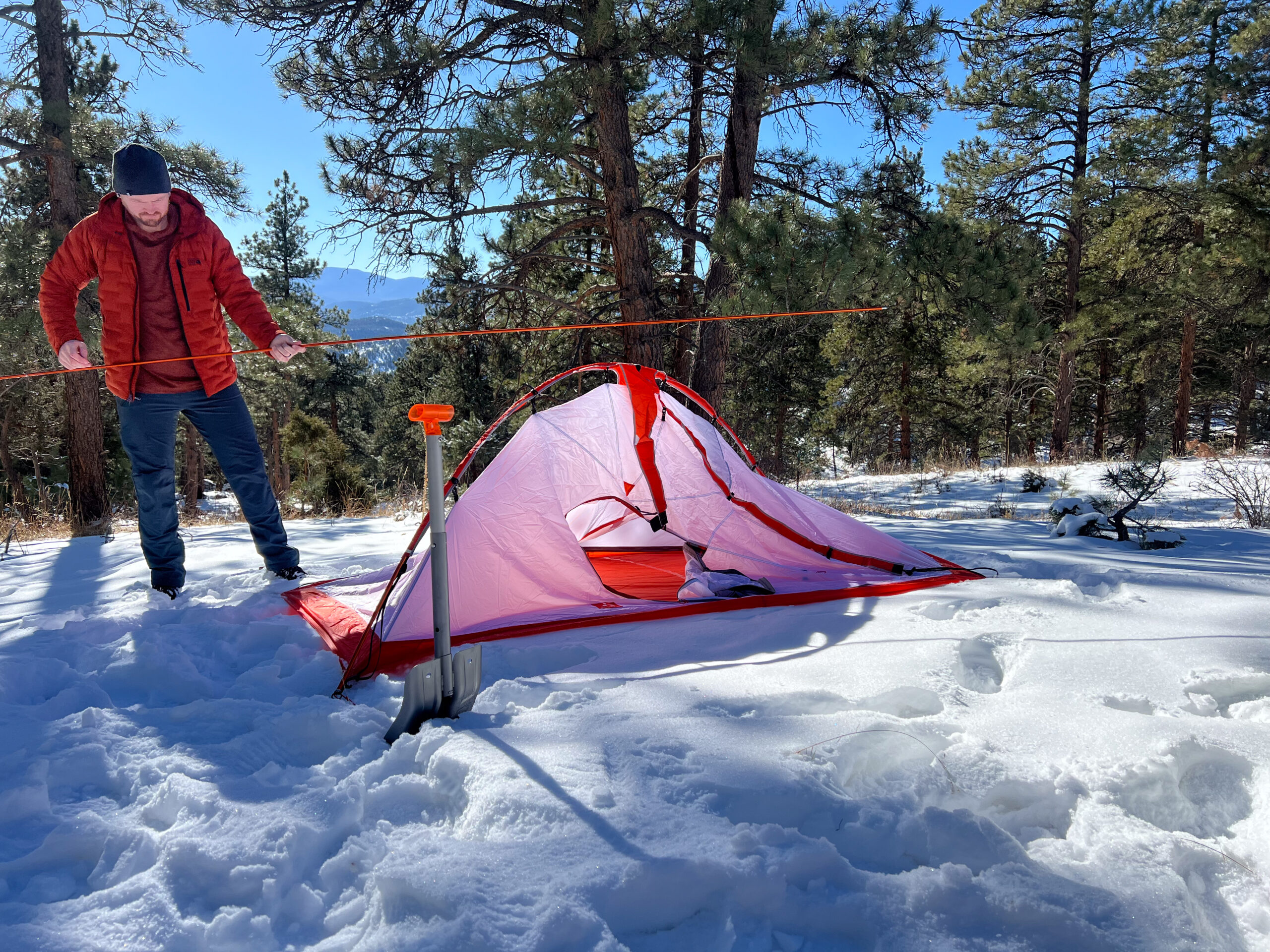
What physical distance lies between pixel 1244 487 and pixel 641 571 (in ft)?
18.0

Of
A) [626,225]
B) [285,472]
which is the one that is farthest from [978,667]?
[285,472]

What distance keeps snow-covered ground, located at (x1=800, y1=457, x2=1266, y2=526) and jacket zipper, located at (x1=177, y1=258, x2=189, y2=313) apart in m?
6.16

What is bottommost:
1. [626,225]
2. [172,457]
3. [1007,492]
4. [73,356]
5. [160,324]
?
[1007,492]

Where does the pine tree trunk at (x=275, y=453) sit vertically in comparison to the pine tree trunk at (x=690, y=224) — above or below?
below

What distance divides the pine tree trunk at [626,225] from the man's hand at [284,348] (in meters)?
3.37

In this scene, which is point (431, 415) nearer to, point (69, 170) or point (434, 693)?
point (434, 693)

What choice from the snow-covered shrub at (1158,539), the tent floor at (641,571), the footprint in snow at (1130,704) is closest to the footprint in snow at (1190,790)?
the footprint in snow at (1130,704)

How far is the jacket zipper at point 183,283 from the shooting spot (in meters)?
2.89

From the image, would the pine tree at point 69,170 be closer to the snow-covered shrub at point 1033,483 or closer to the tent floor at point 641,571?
the tent floor at point 641,571

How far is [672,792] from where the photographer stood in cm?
142

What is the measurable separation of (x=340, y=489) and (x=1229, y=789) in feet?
34.2

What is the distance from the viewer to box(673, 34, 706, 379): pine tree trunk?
6.67 metres

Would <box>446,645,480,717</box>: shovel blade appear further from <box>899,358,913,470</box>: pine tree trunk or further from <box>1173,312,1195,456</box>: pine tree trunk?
<box>899,358,913,470</box>: pine tree trunk

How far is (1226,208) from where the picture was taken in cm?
1058
